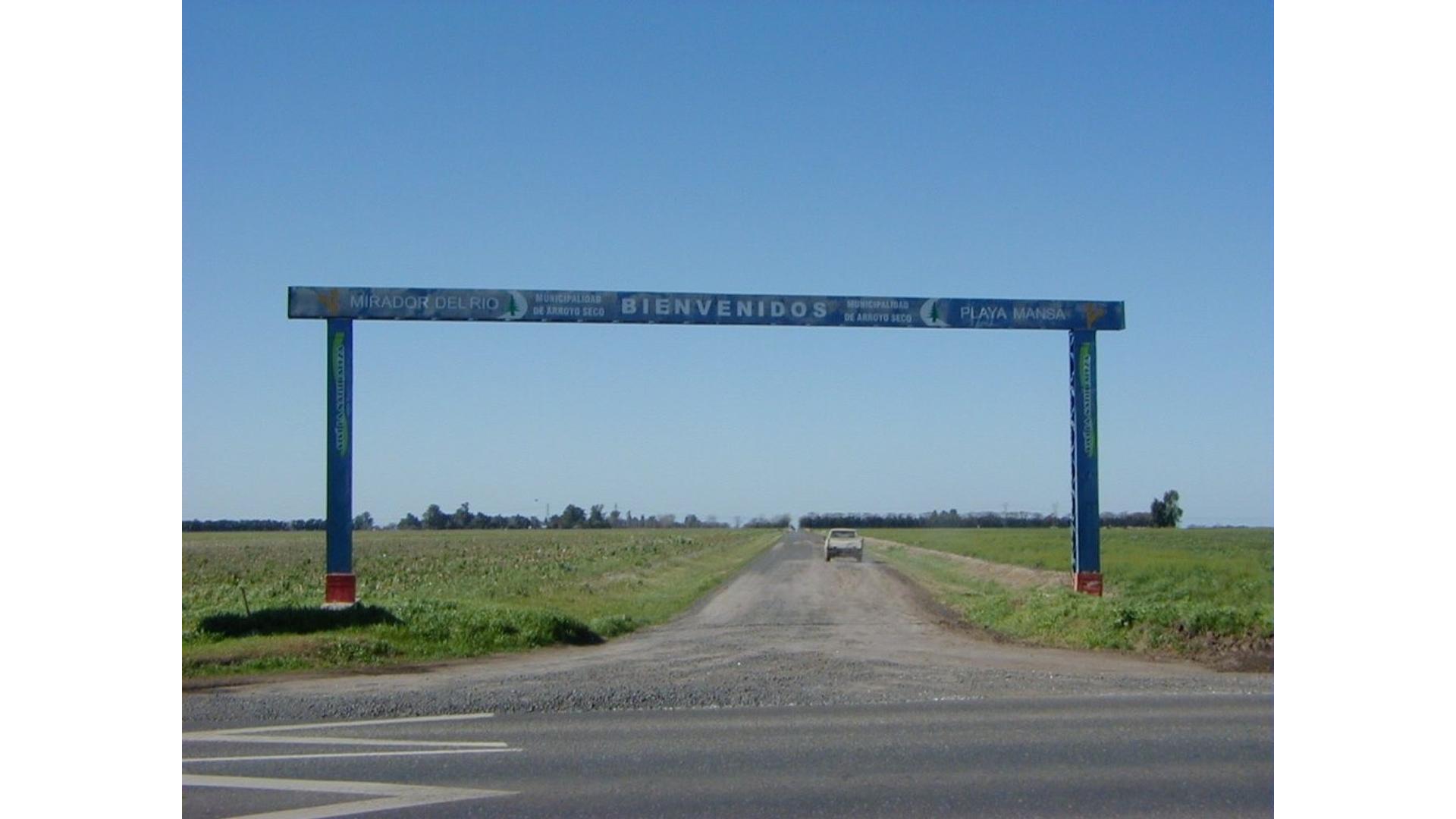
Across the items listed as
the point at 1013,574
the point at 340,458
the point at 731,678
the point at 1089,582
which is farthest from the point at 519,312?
the point at 1013,574

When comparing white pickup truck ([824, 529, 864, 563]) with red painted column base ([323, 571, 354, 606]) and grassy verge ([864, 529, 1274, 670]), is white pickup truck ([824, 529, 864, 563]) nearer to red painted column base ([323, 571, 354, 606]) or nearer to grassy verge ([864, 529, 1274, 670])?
grassy verge ([864, 529, 1274, 670])

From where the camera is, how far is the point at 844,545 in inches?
2218

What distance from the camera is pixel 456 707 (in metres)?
12.6

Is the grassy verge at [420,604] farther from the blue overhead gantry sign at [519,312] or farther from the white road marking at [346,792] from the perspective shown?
the white road marking at [346,792]

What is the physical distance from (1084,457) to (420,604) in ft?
36.6

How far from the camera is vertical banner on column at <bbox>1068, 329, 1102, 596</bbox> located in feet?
68.2

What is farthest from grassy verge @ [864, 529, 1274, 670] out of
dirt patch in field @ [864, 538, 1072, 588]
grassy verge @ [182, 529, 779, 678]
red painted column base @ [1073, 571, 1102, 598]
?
grassy verge @ [182, 529, 779, 678]

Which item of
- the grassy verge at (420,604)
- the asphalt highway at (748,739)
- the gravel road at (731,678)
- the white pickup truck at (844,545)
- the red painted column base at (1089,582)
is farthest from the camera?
the white pickup truck at (844,545)

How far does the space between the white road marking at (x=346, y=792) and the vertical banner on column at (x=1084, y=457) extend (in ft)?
48.1

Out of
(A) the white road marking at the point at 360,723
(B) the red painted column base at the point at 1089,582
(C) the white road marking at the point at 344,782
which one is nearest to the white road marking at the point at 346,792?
(C) the white road marking at the point at 344,782

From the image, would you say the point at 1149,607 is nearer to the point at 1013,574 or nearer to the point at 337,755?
the point at 337,755

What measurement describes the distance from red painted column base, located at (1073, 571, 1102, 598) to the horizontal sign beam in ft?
15.9

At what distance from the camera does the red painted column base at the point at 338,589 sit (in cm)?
1967
